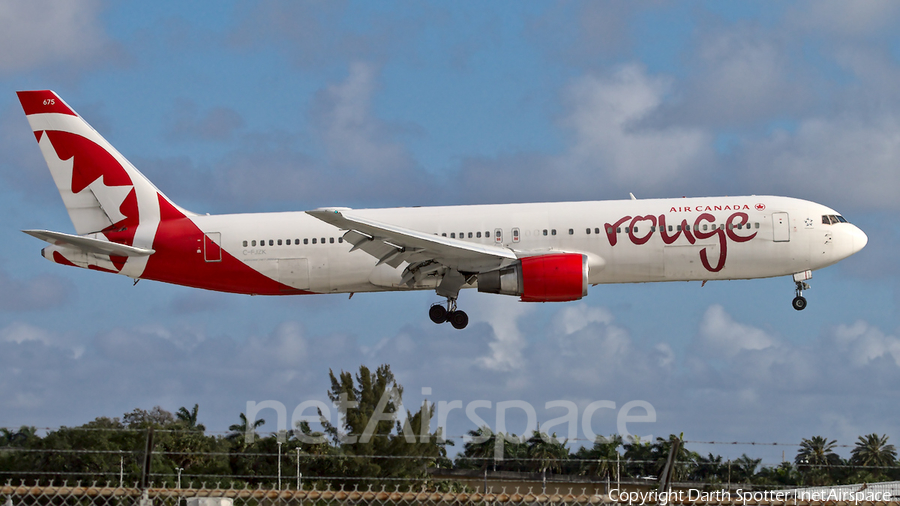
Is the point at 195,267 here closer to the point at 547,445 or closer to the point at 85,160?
the point at 85,160

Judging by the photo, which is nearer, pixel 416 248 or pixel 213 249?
pixel 416 248

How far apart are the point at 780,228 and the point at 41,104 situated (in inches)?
1075

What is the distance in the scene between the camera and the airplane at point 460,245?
30.9 meters

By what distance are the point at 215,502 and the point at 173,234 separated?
81.8ft

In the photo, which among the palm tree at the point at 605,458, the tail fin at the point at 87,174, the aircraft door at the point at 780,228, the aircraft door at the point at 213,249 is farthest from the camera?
the tail fin at the point at 87,174

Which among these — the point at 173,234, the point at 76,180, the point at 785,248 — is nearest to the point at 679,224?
the point at 785,248

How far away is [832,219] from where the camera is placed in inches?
1280

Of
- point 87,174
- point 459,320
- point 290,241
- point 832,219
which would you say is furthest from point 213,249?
point 832,219

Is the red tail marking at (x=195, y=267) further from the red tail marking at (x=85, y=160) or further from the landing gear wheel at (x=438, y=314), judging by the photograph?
the landing gear wheel at (x=438, y=314)

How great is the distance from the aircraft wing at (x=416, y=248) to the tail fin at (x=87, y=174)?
8.29 m

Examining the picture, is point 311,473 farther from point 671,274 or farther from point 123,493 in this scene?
point 123,493

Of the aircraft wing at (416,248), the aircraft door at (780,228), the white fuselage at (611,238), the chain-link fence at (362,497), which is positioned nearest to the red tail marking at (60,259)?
the white fuselage at (611,238)

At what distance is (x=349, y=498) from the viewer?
10.1 meters

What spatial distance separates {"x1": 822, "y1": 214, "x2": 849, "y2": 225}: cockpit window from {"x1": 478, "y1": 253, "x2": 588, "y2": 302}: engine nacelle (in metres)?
8.54
